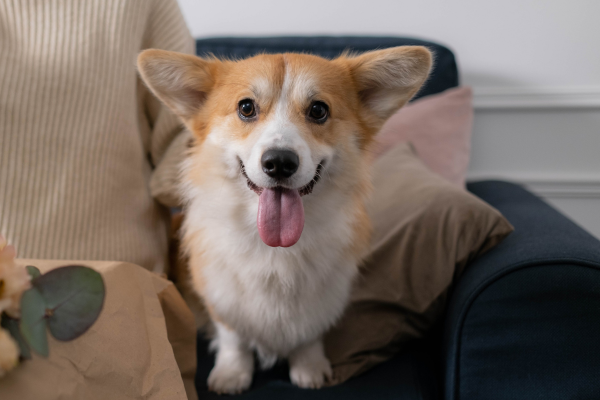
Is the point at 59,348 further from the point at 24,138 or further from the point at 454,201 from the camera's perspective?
the point at 454,201

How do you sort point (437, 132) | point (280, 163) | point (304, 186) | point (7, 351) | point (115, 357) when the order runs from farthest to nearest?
point (437, 132)
point (304, 186)
point (280, 163)
point (115, 357)
point (7, 351)

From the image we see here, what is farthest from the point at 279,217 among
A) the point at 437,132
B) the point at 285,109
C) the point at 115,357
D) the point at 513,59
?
the point at 513,59

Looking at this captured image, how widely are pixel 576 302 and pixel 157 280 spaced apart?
0.82m

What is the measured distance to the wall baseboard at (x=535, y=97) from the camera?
1728 millimetres

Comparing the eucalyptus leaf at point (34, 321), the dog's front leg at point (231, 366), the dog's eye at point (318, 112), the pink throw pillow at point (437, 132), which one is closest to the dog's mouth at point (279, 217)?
the dog's eye at point (318, 112)

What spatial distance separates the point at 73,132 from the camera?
0.95 meters

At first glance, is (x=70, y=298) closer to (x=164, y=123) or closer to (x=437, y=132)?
(x=164, y=123)

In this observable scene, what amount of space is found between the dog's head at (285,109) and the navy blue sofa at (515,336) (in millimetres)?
398

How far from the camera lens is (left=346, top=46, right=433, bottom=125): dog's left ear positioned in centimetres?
89

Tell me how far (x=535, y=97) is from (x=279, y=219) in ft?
5.03

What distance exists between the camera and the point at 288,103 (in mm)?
889

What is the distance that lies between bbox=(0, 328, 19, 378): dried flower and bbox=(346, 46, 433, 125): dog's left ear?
852 mm

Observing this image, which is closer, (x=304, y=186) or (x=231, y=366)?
(x=304, y=186)

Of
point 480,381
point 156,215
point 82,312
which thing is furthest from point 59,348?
point 480,381
